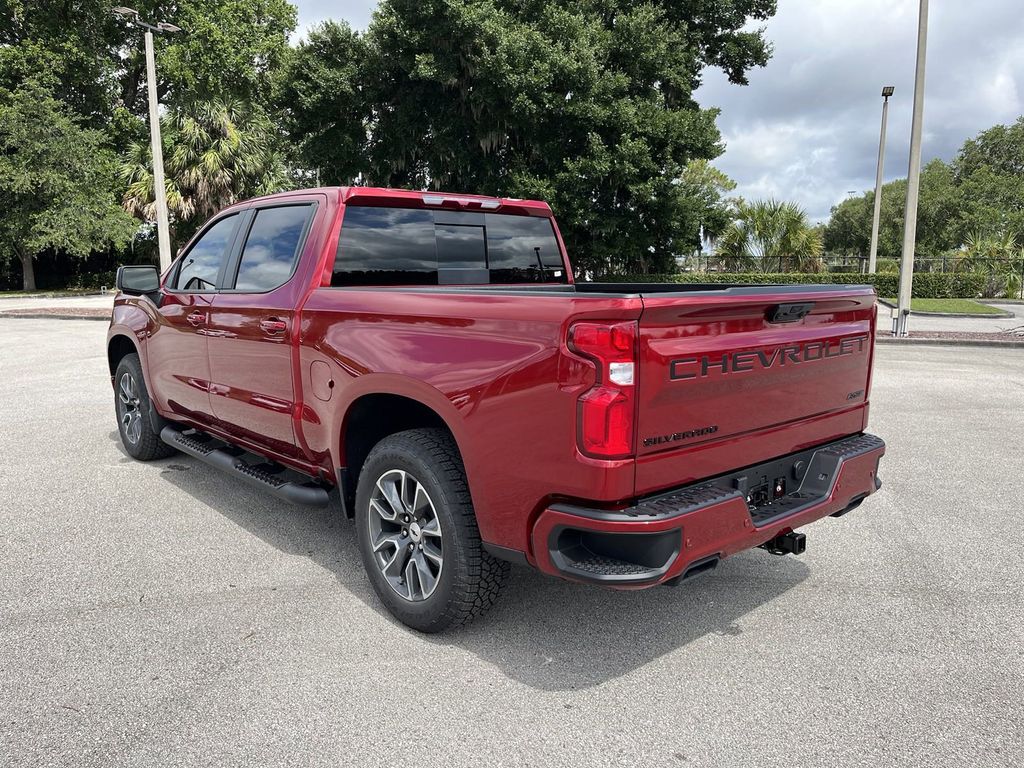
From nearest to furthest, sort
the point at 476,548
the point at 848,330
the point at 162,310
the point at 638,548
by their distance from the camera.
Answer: the point at 638,548 → the point at 476,548 → the point at 848,330 → the point at 162,310

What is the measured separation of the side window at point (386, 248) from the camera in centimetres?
384

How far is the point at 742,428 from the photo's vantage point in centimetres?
287

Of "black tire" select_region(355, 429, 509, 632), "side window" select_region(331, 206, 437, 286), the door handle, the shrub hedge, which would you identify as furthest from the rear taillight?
the shrub hedge

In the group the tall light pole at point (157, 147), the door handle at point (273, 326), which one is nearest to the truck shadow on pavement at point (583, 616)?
the door handle at point (273, 326)

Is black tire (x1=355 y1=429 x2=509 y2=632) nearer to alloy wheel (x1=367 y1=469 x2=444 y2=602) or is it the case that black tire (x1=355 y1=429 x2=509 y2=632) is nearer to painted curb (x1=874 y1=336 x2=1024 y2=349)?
alloy wheel (x1=367 y1=469 x2=444 y2=602)

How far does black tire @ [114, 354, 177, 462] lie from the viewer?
222 inches

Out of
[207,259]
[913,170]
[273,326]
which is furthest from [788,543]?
[913,170]

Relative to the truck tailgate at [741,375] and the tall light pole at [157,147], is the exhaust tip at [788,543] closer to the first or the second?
the truck tailgate at [741,375]

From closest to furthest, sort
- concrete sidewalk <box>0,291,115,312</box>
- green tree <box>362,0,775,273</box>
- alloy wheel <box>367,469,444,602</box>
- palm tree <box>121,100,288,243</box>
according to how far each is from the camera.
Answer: alloy wheel <box>367,469,444,602</box>
green tree <box>362,0,775,273</box>
concrete sidewalk <box>0,291,115,312</box>
palm tree <box>121,100,288,243</box>

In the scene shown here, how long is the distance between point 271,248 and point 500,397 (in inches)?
82.3

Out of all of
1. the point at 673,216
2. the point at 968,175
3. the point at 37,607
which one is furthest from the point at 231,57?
the point at 968,175

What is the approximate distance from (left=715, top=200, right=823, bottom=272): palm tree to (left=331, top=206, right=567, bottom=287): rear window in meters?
26.8

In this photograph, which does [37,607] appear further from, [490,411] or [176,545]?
[490,411]

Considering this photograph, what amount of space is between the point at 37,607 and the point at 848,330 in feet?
12.8
